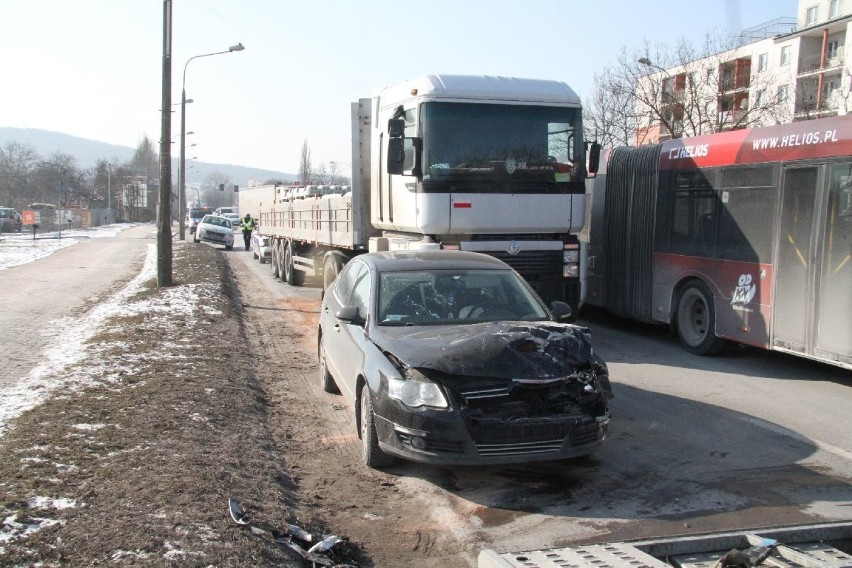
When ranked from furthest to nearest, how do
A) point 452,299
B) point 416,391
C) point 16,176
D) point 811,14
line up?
point 16,176 → point 811,14 → point 452,299 → point 416,391

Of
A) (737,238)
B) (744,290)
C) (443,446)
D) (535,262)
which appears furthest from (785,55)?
(443,446)

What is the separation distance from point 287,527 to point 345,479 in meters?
1.16

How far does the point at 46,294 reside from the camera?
1639cm

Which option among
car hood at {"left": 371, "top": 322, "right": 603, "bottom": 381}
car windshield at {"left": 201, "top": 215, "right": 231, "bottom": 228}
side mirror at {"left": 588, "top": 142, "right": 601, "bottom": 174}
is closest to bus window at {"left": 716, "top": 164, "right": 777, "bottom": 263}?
side mirror at {"left": 588, "top": 142, "right": 601, "bottom": 174}

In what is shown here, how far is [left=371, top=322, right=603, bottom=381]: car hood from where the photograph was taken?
5.18 meters

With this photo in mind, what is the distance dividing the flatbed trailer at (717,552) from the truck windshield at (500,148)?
24.4 feet

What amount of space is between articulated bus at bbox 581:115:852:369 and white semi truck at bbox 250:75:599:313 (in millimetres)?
1602

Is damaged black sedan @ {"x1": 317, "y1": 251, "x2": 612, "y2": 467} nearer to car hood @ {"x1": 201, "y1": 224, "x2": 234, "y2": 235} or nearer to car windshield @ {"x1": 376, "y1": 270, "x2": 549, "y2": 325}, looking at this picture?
car windshield @ {"x1": 376, "y1": 270, "x2": 549, "y2": 325}

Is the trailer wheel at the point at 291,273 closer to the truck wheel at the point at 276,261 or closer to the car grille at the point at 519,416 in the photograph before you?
the truck wheel at the point at 276,261

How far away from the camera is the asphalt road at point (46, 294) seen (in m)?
9.66

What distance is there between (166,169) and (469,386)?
45.0 feet

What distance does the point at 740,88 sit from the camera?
31375 millimetres

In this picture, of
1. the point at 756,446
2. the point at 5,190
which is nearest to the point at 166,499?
the point at 756,446

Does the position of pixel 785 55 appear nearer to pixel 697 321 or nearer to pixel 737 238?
pixel 697 321
